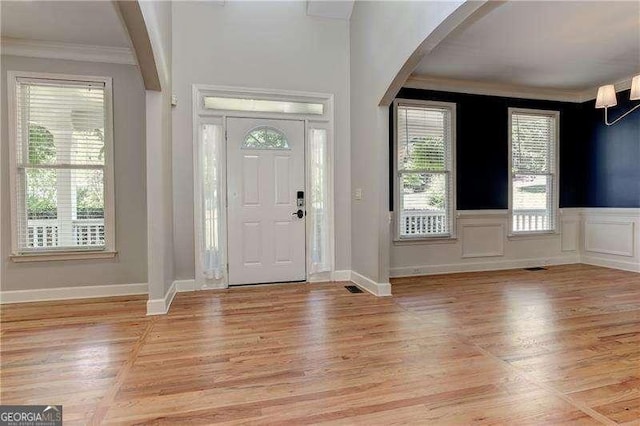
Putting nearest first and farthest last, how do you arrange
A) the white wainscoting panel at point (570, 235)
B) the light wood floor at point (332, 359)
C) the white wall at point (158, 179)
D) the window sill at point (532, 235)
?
the light wood floor at point (332, 359) < the white wall at point (158, 179) < the window sill at point (532, 235) < the white wainscoting panel at point (570, 235)

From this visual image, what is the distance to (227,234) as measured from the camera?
4312 millimetres

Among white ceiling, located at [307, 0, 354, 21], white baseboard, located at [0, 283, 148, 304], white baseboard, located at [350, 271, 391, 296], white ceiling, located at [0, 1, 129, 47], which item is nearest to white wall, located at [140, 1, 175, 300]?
white ceiling, located at [0, 1, 129, 47]

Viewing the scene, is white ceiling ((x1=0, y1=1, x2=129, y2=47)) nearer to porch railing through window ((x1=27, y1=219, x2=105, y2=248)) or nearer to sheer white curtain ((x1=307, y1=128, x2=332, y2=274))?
porch railing through window ((x1=27, y1=219, x2=105, y2=248))

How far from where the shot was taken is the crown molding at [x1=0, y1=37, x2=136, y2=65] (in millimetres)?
3668

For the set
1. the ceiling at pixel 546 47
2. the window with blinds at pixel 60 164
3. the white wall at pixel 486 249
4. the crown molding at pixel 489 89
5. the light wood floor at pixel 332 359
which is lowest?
the light wood floor at pixel 332 359

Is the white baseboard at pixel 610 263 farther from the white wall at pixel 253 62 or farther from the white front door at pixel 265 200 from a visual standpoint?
the white front door at pixel 265 200

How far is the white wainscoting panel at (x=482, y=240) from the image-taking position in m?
5.26

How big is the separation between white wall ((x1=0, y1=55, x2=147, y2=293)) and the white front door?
1010 mm

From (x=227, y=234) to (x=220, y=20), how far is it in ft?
8.42

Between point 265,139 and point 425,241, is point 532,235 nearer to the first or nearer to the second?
point 425,241

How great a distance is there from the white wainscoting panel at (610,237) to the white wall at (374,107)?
3.94m

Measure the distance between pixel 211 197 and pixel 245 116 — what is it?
1.08 meters

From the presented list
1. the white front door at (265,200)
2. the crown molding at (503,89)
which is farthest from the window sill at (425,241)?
the crown molding at (503,89)

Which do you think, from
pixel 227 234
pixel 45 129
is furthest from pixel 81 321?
pixel 45 129
